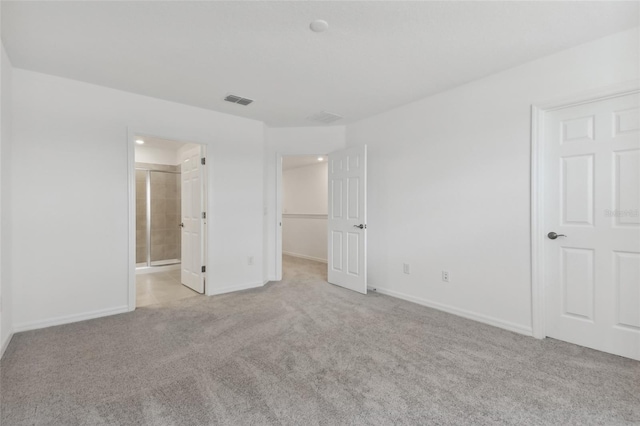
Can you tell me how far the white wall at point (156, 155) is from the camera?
17.9 ft

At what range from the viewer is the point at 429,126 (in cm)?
331

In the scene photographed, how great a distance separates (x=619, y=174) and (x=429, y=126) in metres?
1.66

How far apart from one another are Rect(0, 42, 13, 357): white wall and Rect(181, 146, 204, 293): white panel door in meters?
1.73

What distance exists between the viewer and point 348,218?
405 cm

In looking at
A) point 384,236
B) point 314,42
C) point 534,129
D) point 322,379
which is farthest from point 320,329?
point 534,129

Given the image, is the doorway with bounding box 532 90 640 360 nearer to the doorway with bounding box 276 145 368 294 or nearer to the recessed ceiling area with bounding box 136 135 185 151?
the doorway with bounding box 276 145 368 294

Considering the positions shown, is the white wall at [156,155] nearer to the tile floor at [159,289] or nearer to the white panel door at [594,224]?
the tile floor at [159,289]

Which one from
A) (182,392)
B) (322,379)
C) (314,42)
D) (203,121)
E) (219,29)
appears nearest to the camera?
(182,392)

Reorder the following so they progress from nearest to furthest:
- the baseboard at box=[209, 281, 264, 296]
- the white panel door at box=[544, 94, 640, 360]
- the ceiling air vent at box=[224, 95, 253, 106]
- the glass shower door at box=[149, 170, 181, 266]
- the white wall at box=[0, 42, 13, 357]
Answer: the white panel door at box=[544, 94, 640, 360]
the white wall at box=[0, 42, 13, 357]
the ceiling air vent at box=[224, 95, 253, 106]
the baseboard at box=[209, 281, 264, 296]
the glass shower door at box=[149, 170, 181, 266]

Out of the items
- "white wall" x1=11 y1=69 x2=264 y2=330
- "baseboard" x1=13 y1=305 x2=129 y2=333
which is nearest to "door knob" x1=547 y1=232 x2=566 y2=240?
"white wall" x1=11 y1=69 x2=264 y2=330

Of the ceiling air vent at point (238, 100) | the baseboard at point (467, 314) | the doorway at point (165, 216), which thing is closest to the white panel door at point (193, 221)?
the doorway at point (165, 216)

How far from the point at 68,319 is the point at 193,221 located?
1670 mm

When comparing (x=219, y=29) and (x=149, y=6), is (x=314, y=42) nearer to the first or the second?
(x=219, y=29)

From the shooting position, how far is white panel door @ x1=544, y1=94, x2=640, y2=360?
2.14 meters
